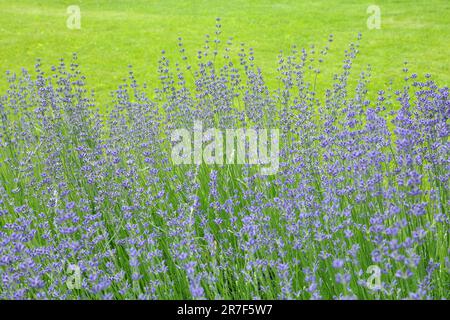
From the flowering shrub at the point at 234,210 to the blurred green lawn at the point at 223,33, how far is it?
20.3ft

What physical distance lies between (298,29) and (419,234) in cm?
1343

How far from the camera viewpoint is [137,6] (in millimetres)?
19422

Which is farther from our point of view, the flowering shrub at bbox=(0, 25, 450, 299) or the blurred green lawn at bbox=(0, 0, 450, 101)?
the blurred green lawn at bbox=(0, 0, 450, 101)

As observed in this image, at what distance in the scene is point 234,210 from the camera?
13.5 feet

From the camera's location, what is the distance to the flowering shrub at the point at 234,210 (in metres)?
2.81

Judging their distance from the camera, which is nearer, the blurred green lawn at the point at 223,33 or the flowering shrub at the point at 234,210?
the flowering shrub at the point at 234,210

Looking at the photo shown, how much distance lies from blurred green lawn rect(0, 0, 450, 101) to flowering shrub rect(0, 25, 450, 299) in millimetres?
6183


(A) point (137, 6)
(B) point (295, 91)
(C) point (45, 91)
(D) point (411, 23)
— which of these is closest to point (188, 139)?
(C) point (45, 91)

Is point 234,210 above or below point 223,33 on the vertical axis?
below

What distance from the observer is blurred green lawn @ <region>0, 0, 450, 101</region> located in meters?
12.4

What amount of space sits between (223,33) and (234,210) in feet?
37.5

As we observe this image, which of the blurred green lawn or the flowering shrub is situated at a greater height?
the blurred green lawn
